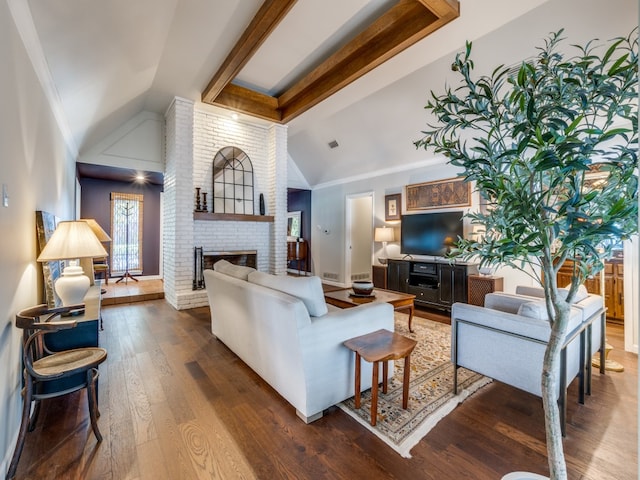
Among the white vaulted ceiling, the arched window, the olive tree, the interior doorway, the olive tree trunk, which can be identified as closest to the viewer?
the olive tree

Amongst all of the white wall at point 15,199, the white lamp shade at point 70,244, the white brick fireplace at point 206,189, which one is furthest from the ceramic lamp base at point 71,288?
the white brick fireplace at point 206,189

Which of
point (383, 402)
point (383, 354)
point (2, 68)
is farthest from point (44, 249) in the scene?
point (383, 402)

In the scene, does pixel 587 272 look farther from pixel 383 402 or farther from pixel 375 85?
pixel 375 85

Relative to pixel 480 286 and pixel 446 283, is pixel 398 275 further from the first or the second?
pixel 480 286

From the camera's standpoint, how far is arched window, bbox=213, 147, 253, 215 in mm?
5359

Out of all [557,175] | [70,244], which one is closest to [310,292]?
[557,175]

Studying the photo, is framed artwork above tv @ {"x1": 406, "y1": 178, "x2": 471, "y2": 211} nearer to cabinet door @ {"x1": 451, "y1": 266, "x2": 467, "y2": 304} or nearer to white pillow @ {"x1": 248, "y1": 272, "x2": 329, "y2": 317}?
cabinet door @ {"x1": 451, "y1": 266, "x2": 467, "y2": 304}

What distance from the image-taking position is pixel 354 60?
3668 mm

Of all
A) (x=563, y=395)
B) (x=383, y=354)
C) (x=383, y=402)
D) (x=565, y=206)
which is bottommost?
(x=383, y=402)

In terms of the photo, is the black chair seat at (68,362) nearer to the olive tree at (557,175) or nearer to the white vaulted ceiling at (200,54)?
the white vaulted ceiling at (200,54)

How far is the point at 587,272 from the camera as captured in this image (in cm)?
110

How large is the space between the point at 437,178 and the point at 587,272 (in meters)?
4.41

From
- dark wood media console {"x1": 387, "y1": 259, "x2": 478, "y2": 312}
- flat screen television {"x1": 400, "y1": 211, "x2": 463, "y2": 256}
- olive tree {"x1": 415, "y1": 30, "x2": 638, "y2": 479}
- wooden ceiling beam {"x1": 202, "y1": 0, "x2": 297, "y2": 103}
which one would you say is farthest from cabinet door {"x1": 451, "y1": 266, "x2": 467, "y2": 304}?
wooden ceiling beam {"x1": 202, "y1": 0, "x2": 297, "y2": 103}

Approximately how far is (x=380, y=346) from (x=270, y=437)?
87 cm
